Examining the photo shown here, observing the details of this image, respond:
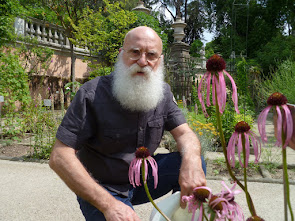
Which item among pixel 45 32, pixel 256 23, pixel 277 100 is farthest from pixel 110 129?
pixel 256 23

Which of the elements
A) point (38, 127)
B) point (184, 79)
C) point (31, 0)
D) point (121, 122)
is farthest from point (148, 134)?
point (31, 0)

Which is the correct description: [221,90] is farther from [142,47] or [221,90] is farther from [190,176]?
[142,47]

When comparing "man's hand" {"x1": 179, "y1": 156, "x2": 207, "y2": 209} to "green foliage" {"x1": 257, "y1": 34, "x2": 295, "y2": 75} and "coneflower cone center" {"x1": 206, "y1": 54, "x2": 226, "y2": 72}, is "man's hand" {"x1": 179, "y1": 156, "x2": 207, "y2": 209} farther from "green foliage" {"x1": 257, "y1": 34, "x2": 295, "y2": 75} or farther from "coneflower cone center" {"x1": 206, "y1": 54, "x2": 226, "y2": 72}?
"green foliage" {"x1": 257, "y1": 34, "x2": 295, "y2": 75}

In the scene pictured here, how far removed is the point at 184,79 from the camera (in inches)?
459

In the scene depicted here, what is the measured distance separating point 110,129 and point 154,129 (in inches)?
12.4

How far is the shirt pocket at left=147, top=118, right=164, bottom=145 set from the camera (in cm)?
187

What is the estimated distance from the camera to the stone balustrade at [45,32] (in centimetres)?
1198

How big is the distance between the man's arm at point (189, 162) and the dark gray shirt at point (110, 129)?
12 cm

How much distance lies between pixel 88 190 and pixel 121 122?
0.55m

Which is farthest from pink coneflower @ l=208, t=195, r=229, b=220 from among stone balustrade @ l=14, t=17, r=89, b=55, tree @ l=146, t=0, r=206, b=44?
tree @ l=146, t=0, r=206, b=44

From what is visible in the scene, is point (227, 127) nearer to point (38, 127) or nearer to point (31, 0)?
point (38, 127)

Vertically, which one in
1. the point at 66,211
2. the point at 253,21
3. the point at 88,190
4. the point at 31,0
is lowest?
the point at 66,211

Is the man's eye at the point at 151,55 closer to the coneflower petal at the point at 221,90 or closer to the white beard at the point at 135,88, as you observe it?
the white beard at the point at 135,88

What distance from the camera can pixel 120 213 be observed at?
123cm
